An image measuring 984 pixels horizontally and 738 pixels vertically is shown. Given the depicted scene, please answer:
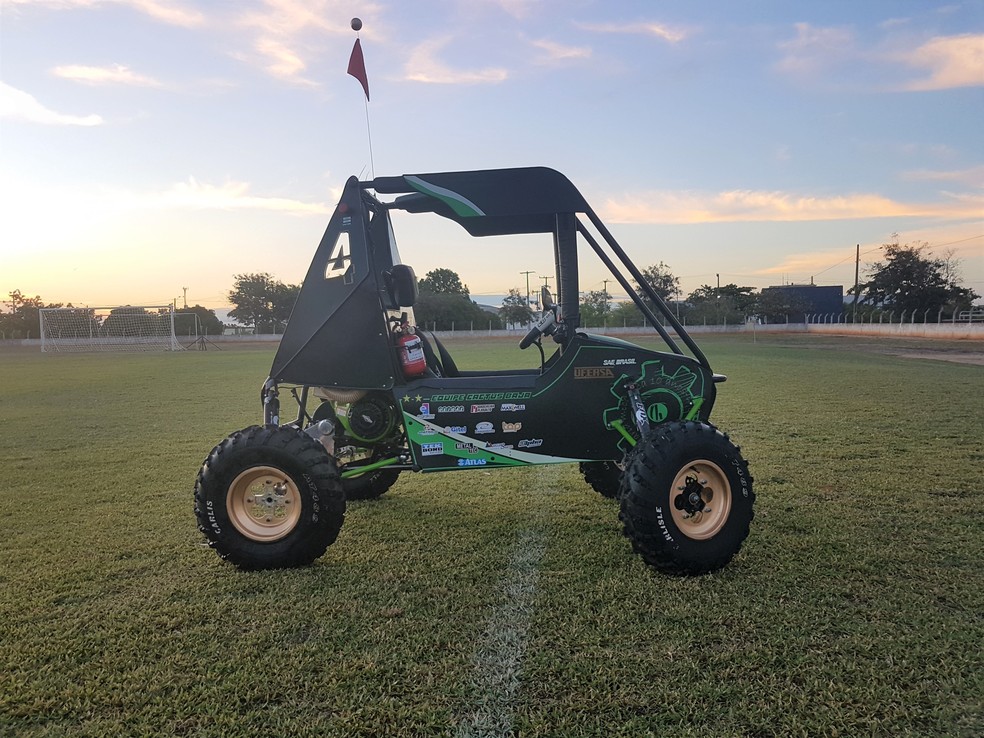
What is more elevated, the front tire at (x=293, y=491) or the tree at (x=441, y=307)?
the tree at (x=441, y=307)

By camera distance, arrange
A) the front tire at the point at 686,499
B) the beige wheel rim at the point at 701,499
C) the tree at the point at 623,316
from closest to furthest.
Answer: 1. the front tire at the point at 686,499
2. the beige wheel rim at the point at 701,499
3. the tree at the point at 623,316

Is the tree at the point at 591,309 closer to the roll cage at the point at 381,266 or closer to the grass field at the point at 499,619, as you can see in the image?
the roll cage at the point at 381,266

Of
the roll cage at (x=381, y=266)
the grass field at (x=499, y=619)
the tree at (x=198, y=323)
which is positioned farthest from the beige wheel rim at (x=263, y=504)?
the tree at (x=198, y=323)

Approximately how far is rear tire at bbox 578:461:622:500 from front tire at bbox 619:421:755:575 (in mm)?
1429

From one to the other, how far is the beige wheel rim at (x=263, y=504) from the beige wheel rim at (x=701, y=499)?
2.40m

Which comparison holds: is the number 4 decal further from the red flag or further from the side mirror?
the red flag

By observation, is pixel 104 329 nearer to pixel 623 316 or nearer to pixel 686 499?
pixel 623 316

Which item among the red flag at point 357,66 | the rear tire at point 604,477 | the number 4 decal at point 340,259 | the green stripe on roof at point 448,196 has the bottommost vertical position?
the rear tire at point 604,477

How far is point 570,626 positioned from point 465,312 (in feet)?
13.6

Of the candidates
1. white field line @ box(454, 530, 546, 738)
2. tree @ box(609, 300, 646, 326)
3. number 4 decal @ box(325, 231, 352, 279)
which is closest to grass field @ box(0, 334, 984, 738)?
white field line @ box(454, 530, 546, 738)

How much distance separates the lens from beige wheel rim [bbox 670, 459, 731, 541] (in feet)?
12.9

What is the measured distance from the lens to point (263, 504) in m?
4.14

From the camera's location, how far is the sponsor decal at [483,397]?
4270 mm

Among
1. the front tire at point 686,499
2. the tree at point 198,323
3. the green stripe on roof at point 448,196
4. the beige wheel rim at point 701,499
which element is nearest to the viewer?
the front tire at point 686,499
